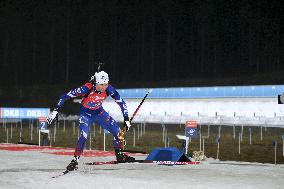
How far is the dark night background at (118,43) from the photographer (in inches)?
2437

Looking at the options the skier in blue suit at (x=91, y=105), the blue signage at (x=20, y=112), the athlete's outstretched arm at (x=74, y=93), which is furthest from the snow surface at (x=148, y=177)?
the blue signage at (x=20, y=112)

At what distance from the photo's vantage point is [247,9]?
58156mm

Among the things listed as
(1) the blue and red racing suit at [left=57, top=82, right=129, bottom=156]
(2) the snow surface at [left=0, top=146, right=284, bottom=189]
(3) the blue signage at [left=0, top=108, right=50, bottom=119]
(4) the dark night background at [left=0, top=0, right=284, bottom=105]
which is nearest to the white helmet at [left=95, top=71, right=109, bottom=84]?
(1) the blue and red racing suit at [left=57, top=82, right=129, bottom=156]

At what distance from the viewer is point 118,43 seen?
6612cm

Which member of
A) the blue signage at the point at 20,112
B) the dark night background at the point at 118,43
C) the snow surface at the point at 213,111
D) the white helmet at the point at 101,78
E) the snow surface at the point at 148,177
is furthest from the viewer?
the dark night background at the point at 118,43

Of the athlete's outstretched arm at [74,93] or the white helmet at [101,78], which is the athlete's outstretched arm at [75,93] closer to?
the athlete's outstretched arm at [74,93]

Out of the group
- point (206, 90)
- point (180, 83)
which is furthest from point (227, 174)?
point (180, 83)

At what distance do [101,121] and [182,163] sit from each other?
2402 mm

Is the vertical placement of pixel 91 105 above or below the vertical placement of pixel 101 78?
below

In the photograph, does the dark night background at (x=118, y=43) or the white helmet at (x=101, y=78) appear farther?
the dark night background at (x=118, y=43)

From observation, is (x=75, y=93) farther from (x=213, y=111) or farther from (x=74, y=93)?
(x=213, y=111)

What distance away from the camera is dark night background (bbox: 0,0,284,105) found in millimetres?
61906

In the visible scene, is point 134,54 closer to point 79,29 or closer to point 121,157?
point 79,29

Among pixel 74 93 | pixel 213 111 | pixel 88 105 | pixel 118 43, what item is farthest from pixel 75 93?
pixel 118 43
